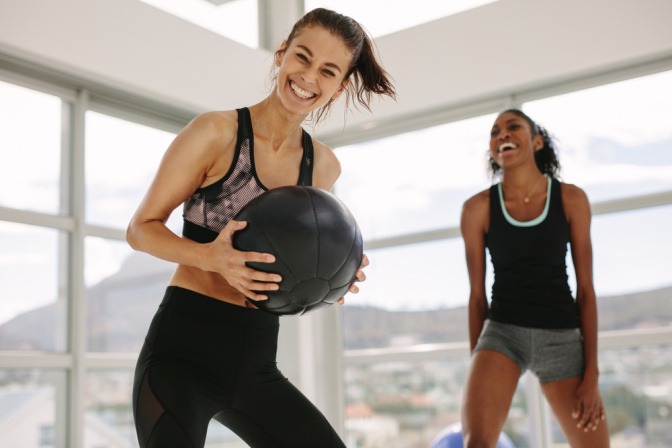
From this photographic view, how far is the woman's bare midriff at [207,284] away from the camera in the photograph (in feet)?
6.25

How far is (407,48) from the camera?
197 inches

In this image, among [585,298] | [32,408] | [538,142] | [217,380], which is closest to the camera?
[217,380]

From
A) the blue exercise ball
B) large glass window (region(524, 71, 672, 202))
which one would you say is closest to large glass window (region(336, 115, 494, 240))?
large glass window (region(524, 71, 672, 202))

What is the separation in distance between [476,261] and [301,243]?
165 cm

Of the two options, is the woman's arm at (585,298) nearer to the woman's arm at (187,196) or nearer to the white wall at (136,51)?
the woman's arm at (187,196)

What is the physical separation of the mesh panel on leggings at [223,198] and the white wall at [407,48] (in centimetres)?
261

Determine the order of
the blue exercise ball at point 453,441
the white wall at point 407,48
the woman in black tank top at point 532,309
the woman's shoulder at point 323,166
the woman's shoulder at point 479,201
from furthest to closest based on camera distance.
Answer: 1. the white wall at point 407,48
2. the blue exercise ball at point 453,441
3. the woman's shoulder at point 479,201
4. the woman in black tank top at point 532,309
5. the woman's shoulder at point 323,166

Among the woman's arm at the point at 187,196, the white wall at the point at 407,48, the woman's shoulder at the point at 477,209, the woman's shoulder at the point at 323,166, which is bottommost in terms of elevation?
the woman's arm at the point at 187,196

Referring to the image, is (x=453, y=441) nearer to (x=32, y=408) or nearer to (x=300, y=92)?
(x=32, y=408)

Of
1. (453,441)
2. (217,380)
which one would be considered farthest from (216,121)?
(453,441)

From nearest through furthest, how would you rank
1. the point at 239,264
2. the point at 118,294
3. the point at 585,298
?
the point at 239,264 < the point at 585,298 < the point at 118,294

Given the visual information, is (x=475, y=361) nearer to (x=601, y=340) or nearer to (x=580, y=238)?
(x=580, y=238)

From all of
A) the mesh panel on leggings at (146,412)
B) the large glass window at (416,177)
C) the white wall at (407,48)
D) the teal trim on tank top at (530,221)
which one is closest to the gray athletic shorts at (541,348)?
the teal trim on tank top at (530,221)

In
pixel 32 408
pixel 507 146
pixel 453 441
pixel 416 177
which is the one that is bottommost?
pixel 453 441
